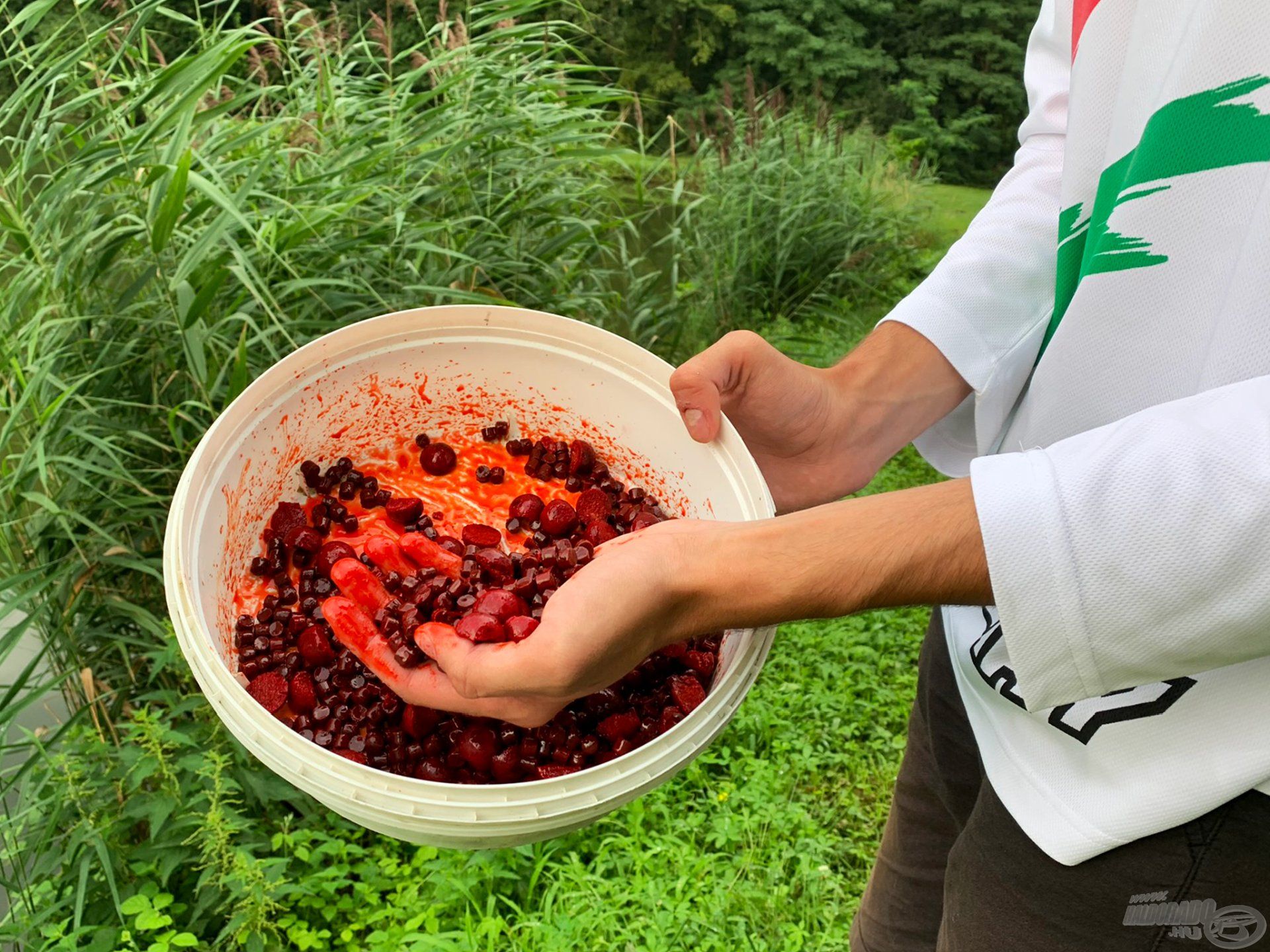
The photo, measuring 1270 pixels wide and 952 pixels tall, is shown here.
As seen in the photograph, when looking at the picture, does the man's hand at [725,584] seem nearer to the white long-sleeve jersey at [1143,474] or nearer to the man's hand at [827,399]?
the white long-sleeve jersey at [1143,474]

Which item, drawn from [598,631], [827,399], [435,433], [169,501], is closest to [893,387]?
[827,399]

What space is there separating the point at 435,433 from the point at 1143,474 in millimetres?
1129

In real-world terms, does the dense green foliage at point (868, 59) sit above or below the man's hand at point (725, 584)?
below

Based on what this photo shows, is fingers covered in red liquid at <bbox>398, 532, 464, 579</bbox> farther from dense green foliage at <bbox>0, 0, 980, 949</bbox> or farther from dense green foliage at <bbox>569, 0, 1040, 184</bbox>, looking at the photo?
dense green foliage at <bbox>569, 0, 1040, 184</bbox>

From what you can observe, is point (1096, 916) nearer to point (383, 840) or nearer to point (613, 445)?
point (613, 445)

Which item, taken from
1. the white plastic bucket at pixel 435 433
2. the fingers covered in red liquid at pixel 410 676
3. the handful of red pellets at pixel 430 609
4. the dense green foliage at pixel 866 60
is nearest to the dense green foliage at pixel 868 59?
the dense green foliage at pixel 866 60

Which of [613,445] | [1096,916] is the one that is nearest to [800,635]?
[613,445]

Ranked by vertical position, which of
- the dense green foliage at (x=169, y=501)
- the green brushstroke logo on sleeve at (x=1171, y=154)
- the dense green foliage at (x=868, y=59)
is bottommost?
the dense green foliage at (x=868, y=59)

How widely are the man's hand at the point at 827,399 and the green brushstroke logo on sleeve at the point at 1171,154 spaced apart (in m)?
0.36

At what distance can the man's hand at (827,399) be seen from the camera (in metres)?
1.32

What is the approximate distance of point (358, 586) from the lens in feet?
4.42

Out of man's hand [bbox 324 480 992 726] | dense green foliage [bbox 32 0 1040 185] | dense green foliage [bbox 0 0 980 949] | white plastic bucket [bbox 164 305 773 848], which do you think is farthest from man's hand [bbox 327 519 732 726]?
dense green foliage [bbox 32 0 1040 185]

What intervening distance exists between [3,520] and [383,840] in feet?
3.47

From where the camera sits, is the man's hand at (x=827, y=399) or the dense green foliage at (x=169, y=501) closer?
the man's hand at (x=827, y=399)
